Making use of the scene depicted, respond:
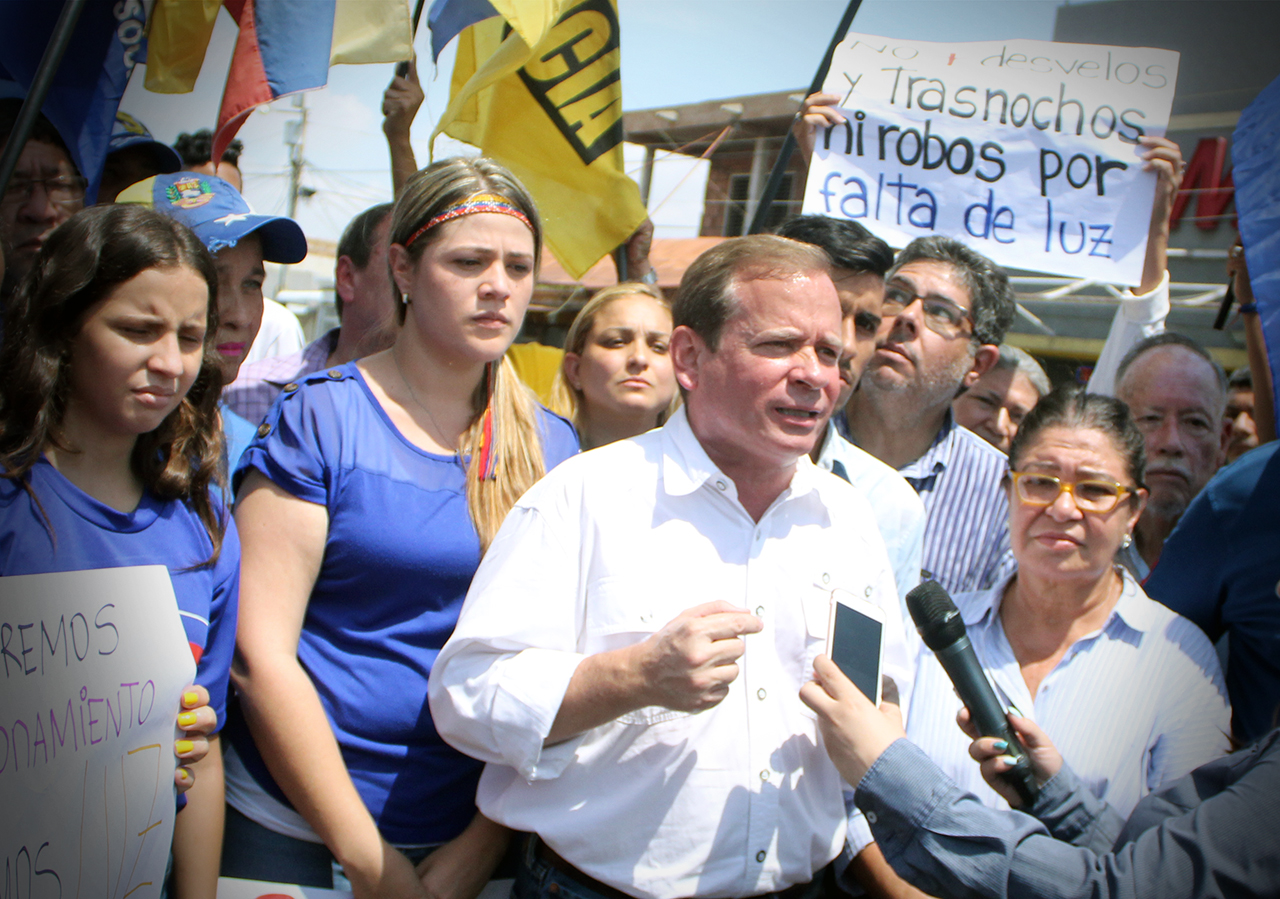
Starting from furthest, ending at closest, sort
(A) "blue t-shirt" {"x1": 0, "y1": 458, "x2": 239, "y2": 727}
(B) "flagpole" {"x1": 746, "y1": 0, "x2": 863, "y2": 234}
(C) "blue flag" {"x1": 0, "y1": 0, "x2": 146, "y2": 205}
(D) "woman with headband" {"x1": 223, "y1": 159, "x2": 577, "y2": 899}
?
(B) "flagpole" {"x1": 746, "y1": 0, "x2": 863, "y2": 234} → (C) "blue flag" {"x1": 0, "y1": 0, "x2": 146, "y2": 205} → (D) "woman with headband" {"x1": 223, "y1": 159, "x2": 577, "y2": 899} → (A) "blue t-shirt" {"x1": 0, "y1": 458, "x2": 239, "y2": 727}

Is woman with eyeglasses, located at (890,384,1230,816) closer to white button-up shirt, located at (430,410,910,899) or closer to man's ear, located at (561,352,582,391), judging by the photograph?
white button-up shirt, located at (430,410,910,899)

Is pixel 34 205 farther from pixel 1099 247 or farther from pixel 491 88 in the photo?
pixel 1099 247

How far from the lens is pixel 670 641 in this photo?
5.03 ft

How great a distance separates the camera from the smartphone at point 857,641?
168cm

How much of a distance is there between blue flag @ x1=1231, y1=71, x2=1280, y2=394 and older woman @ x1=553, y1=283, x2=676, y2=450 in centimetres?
165

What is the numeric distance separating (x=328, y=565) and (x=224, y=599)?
20 centimetres

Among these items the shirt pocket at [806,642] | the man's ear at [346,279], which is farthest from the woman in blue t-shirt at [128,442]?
the man's ear at [346,279]

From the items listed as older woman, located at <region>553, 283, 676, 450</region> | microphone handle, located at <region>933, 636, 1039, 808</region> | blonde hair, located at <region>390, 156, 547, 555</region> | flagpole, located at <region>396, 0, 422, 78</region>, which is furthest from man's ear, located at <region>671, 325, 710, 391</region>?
flagpole, located at <region>396, 0, 422, 78</region>

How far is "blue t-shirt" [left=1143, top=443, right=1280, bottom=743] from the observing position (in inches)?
84.9

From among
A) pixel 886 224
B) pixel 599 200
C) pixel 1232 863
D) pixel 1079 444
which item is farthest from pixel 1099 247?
pixel 1232 863

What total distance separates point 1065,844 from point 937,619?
43 cm

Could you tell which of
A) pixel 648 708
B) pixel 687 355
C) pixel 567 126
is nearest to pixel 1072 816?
pixel 648 708

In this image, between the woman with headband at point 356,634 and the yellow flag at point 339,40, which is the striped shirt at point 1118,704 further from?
the yellow flag at point 339,40

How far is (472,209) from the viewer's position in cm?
206
